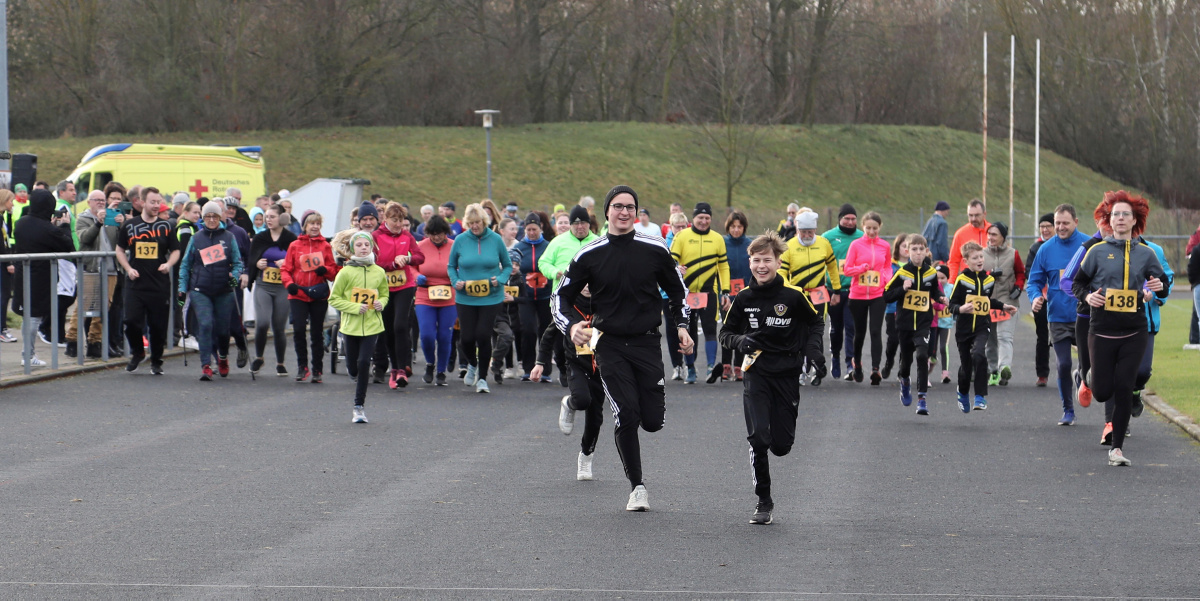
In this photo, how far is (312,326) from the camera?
1466 centimetres

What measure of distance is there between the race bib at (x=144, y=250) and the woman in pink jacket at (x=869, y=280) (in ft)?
23.9

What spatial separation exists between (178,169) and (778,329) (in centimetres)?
2188

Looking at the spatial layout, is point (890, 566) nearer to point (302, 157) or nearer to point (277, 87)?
point (302, 157)

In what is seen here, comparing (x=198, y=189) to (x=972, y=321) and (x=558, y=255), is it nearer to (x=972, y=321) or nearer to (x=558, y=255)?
(x=558, y=255)

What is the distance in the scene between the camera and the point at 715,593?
19.5 feet

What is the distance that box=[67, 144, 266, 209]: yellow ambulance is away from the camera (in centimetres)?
2753

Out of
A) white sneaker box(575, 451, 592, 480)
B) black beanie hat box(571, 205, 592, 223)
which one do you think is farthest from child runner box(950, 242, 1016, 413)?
white sneaker box(575, 451, 592, 480)

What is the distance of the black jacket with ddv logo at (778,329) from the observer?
309 inches

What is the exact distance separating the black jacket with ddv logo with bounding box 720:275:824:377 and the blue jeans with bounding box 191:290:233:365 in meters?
8.24

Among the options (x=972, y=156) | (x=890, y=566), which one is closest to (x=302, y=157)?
(x=972, y=156)

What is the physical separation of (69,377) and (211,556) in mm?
8773

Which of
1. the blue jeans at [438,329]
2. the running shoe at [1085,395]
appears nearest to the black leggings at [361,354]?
the blue jeans at [438,329]

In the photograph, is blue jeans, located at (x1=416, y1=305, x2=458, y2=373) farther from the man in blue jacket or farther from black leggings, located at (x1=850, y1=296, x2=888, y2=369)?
the man in blue jacket

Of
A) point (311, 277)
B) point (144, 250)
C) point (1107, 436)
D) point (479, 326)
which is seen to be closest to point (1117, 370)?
point (1107, 436)
